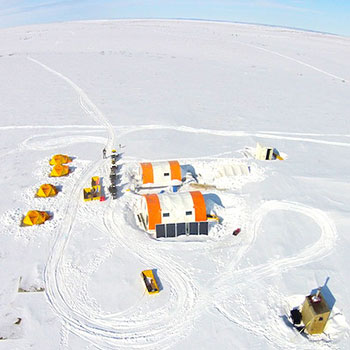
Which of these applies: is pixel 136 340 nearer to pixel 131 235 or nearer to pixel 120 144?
pixel 131 235

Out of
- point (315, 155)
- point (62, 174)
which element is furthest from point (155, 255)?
point (315, 155)

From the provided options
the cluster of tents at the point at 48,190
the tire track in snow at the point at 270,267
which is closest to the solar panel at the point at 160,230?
the tire track in snow at the point at 270,267

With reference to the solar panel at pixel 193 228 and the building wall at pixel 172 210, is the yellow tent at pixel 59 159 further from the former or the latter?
the solar panel at pixel 193 228

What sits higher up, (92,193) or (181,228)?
(92,193)

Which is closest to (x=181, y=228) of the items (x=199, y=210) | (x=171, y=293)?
(x=199, y=210)

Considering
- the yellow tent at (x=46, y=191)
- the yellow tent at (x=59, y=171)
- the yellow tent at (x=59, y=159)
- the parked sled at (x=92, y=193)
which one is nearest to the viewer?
the parked sled at (x=92, y=193)

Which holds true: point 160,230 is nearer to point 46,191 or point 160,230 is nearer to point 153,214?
point 153,214

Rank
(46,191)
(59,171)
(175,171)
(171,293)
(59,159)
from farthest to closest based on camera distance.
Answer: (59,159)
(59,171)
(175,171)
(46,191)
(171,293)

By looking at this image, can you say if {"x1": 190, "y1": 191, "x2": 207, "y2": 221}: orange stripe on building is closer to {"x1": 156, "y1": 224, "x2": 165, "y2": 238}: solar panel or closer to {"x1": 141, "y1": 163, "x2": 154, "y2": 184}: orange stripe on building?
{"x1": 156, "y1": 224, "x2": 165, "y2": 238}: solar panel
